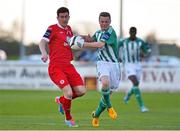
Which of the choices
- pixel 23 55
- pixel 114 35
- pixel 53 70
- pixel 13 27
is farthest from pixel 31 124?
pixel 13 27

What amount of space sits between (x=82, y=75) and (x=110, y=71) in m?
21.5

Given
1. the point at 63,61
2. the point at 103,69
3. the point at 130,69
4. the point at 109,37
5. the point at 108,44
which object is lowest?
the point at 130,69

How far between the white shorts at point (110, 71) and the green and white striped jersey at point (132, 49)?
7523 mm

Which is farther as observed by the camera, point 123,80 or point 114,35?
point 123,80

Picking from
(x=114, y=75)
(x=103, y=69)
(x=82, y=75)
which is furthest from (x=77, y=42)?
(x=82, y=75)

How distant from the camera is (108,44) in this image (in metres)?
18.2

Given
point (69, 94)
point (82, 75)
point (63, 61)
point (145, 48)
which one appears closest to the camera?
point (69, 94)

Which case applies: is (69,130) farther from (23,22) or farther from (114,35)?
(23,22)

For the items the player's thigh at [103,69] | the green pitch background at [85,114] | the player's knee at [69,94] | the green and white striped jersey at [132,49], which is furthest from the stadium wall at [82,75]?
the player's knee at [69,94]

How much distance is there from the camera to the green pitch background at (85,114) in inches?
687

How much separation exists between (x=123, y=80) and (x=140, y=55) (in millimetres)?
12679

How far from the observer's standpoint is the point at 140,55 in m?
27.1

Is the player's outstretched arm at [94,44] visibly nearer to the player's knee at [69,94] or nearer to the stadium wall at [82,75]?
the player's knee at [69,94]

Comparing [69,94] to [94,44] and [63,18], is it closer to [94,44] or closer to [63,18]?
[94,44]
